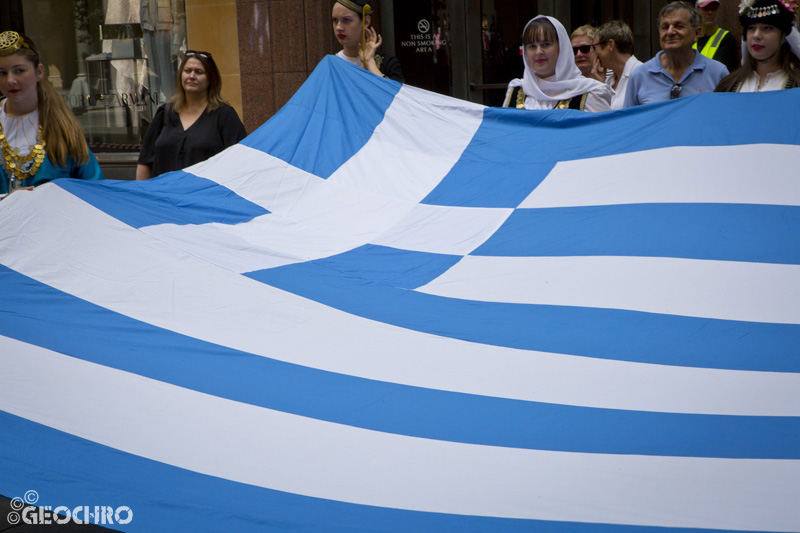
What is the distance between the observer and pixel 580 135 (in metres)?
3.61

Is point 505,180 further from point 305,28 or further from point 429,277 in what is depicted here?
point 305,28

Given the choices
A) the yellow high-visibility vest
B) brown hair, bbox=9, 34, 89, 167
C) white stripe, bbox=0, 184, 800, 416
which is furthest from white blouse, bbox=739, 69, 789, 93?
brown hair, bbox=9, 34, 89, 167

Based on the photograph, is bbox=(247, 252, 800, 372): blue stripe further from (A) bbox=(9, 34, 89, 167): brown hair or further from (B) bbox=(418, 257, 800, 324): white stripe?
(A) bbox=(9, 34, 89, 167): brown hair

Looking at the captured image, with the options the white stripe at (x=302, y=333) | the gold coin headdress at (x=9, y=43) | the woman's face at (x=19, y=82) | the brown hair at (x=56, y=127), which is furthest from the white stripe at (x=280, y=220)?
the gold coin headdress at (x=9, y=43)

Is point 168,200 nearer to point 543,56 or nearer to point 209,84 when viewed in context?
point 209,84

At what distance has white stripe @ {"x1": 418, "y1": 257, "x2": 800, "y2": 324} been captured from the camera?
2.52 metres

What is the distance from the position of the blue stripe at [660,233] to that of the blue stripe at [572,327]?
34cm

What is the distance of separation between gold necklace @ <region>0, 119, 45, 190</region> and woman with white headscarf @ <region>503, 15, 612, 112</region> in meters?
2.19

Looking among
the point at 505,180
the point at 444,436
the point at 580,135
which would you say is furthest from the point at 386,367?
the point at 580,135

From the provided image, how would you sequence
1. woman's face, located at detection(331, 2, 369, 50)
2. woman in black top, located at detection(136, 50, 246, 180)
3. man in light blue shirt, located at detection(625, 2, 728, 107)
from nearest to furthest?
1. man in light blue shirt, located at detection(625, 2, 728, 107)
2. woman in black top, located at detection(136, 50, 246, 180)
3. woman's face, located at detection(331, 2, 369, 50)

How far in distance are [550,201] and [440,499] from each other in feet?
5.51

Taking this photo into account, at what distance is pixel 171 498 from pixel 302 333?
775 mm

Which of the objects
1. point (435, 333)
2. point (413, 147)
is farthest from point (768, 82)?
point (435, 333)

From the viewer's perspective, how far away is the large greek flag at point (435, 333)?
1.91m
